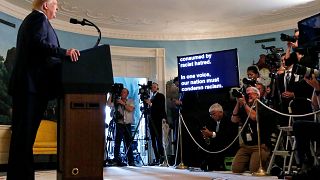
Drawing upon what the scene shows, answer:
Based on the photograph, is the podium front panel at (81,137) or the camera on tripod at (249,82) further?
the camera on tripod at (249,82)

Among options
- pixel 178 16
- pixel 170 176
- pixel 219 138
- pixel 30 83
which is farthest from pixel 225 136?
pixel 30 83

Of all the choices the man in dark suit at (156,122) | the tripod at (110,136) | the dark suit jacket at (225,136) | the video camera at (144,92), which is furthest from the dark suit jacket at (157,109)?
the dark suit jacket at (225,136)

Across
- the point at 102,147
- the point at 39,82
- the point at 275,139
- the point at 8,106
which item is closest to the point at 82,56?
the point at 39,82

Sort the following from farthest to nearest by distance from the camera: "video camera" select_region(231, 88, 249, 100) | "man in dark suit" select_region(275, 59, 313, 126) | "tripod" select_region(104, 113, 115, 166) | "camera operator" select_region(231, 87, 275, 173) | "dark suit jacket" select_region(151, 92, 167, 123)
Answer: "tripod" select_region(104, 113, 115, 166) → "dark suit jacket" select_region(151, 92, 167, 123) → "video camera" select_region(231, 88, 249, 100) → "camera operator" select_region(231, 87, 275, 173) → "man in dark suit" select_region(275, 59, 313, 126)

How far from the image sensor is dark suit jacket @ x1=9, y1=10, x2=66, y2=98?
6.87 feet

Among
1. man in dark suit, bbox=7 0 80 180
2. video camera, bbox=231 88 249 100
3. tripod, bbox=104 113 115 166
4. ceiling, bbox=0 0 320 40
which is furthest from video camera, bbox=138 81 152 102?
man in dark suit, bbox=7 0 80 180

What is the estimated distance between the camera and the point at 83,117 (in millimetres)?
2078

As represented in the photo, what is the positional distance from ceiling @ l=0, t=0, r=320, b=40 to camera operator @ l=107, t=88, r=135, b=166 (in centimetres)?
161

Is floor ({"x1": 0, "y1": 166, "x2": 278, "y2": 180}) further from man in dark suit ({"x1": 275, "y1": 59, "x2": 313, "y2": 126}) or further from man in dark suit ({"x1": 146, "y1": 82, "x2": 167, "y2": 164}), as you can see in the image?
man in dark suit ({"x1": 146, "y1": 82, "x2": 167, "y2": 164})

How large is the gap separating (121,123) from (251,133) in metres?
2.92

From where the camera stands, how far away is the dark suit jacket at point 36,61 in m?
2.09

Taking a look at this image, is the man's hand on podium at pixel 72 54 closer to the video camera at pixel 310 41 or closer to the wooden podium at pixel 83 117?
the wooden podium at pixel 83 117

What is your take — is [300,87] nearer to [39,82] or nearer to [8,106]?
[39,82]

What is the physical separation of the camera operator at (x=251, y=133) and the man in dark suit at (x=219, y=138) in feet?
1.50
